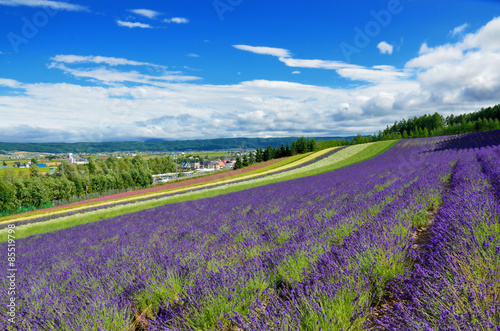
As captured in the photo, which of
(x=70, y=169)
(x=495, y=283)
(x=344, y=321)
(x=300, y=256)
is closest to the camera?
(x=495, y=283)

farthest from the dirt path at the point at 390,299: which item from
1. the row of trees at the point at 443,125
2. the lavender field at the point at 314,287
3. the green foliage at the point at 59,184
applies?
the row of trees at the point at 443,125

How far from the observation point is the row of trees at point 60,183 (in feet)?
150

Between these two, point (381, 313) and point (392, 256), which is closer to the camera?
point (381, 313)

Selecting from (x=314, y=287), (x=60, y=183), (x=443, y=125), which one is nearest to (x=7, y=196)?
(x=60, y=183)

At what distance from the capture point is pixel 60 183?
56.4 meters

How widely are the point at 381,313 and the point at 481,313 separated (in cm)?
88

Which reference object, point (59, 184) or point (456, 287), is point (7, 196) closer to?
point (59, 184)

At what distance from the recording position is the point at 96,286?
3.06 m

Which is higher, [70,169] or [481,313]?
[481,313]

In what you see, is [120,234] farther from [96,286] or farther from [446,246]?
[446,246]

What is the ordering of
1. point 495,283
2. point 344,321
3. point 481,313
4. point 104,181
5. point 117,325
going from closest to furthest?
point 481,313 < point 495,283 < point 344,321 < point 117,325 < point 104,181

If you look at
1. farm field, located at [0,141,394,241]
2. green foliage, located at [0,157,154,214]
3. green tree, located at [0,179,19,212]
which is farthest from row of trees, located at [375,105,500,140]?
green tree, located at [0,179,19,212]

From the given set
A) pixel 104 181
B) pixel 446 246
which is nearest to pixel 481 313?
pixel 446 246

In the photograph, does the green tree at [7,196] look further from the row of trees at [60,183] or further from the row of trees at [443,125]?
the row of trees at [443,125]
